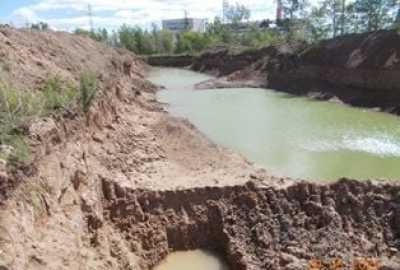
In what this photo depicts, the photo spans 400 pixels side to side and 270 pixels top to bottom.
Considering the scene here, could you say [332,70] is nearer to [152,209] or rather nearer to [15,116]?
[152,209]

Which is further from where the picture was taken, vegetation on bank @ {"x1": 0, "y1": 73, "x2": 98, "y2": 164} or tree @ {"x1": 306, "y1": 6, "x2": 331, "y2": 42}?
tree @ {"x1": 306, "y1": 6, "x2": 331, "y2": 42}

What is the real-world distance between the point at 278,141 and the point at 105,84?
7.58 meters

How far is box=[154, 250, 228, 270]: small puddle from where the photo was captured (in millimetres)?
9562

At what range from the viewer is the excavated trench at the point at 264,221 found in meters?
9.31

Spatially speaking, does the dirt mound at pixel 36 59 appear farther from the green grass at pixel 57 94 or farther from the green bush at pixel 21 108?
the green bush at pixel 21 108

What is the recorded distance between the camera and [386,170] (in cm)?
1420

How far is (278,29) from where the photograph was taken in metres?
58.2

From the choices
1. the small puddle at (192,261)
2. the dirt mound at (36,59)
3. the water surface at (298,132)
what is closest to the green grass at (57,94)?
the dirt mound at (36,59)

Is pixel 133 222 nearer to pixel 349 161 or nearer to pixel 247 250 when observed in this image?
pixel 247 250

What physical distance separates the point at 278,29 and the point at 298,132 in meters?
42.1

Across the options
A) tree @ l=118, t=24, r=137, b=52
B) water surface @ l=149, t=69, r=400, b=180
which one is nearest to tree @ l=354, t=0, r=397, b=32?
water surface @ l=149, t=69, r=400, b=180

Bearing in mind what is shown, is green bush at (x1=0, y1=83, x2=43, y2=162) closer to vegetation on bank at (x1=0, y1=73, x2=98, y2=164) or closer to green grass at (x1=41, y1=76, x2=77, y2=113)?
vegetation on bank at (x1=0, y1=73, x2=98, y2=164)

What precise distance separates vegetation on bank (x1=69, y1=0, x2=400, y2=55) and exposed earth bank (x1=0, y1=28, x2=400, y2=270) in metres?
22.9

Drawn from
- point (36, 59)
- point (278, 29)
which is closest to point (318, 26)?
point (278, 29)
